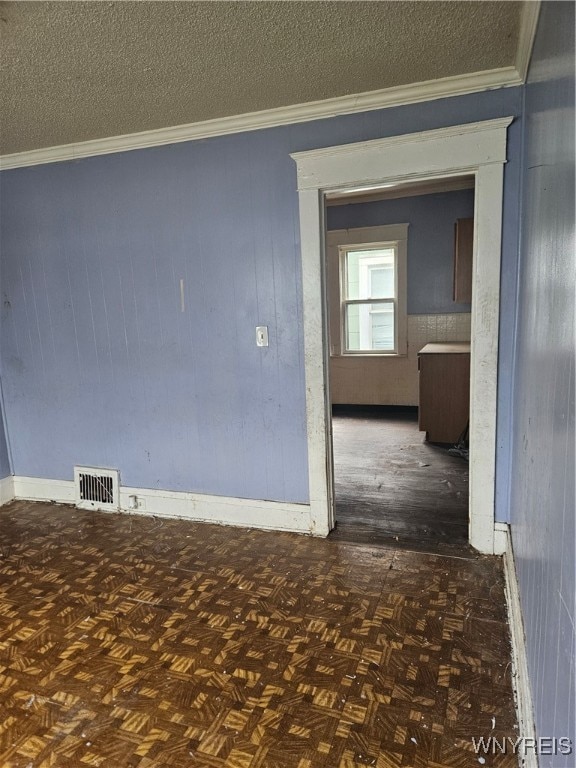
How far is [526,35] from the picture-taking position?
5.81ft

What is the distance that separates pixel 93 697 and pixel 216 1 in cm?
244

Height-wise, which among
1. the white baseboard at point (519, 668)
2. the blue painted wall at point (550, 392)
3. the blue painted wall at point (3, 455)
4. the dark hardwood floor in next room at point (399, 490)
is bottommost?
the dark hardwood floor in next room at point (399, 490)

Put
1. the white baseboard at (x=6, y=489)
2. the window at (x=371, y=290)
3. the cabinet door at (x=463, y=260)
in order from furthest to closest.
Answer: the window at (x=371, y=290) → the cabinet door at (x=463, y=260) → the white baseboard at (x=6, y=489)

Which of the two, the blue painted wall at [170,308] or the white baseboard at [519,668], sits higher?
the blue painted wall at [170,308]

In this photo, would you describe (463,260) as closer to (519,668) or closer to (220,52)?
(220,52)

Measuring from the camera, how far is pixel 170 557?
2598mm

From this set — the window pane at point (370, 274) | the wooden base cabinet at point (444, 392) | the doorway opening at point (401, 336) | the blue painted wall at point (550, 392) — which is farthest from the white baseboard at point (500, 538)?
the window pane at point (370, 274)

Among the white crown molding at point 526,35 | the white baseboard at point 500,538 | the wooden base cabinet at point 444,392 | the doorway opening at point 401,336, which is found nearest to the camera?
the white crown molding at point 526,35

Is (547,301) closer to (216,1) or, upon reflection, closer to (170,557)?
(216,1)

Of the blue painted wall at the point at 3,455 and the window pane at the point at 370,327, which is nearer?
the blue painted wall at the point at 3,455

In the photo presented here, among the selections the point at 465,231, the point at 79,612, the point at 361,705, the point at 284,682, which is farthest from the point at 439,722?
the point at 465,231

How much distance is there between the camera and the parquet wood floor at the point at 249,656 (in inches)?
57.4

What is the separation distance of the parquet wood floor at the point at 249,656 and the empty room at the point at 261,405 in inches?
0.5

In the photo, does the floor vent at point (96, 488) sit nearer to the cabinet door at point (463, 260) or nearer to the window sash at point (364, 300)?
the cabinet door at point (463, 260)
